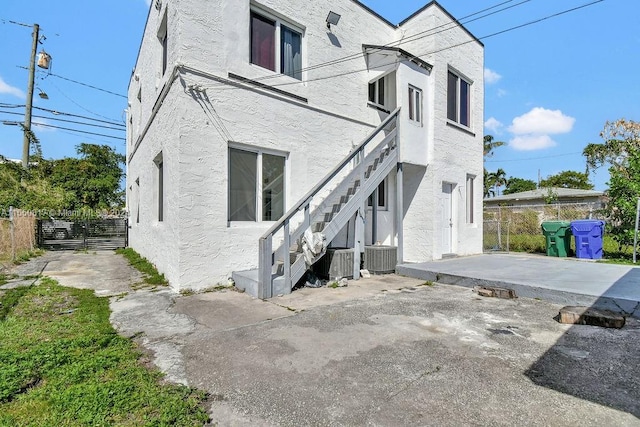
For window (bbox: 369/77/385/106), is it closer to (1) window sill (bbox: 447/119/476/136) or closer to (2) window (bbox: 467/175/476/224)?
(1) window sill (bbox: 447/119/476/136)

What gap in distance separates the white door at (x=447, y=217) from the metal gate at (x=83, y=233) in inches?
526

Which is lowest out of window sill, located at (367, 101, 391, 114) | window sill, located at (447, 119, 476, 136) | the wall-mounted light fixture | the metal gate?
the metal gate

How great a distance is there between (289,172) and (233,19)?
3349mm

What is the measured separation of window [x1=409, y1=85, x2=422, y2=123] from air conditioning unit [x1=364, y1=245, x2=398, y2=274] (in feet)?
13.0

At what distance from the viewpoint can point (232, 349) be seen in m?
3.41

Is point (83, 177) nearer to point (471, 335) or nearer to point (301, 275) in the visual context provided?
point (301, 275)

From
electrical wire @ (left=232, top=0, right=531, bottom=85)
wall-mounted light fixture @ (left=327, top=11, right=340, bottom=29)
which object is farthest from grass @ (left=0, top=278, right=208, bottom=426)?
wall-mounted light fixture @ (left=327, top=11, right=340, bottom=29)

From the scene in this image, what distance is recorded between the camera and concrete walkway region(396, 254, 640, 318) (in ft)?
15.9

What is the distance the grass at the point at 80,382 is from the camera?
7.11 feet

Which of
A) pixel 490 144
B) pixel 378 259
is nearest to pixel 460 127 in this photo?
pixel 378 259

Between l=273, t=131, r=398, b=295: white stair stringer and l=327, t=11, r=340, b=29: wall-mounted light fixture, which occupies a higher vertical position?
l=327, t=11, r=340, b=29: wall-mounted light fixture

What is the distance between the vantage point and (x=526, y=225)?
1864cm

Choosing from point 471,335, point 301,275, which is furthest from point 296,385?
point 301,275

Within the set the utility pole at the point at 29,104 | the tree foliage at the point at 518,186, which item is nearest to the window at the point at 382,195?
the utility pole at the point at 29,104
